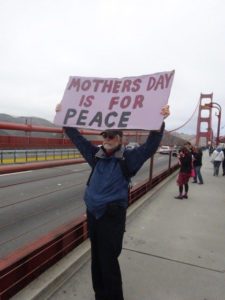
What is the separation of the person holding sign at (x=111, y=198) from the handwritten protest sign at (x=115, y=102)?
14 cm

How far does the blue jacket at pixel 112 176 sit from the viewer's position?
2.53 metres

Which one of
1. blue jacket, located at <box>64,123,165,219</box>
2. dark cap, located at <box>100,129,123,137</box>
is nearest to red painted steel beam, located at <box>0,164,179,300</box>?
blue jacket, located at <box>64,123,165,219</box>

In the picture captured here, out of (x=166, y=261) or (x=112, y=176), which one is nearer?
(x=112, y=176)

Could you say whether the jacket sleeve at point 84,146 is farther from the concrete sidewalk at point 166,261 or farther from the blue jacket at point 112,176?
the concrete sidewalk at point 166,261

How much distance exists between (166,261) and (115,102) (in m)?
2.14

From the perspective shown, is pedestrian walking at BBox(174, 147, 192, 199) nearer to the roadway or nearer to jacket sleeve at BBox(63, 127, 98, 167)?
the roadway

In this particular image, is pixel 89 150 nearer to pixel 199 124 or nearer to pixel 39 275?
pixel 39 275

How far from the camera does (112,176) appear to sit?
8.39ft

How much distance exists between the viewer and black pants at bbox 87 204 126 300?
99.6 inches

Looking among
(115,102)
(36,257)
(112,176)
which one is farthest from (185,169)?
(112,176)

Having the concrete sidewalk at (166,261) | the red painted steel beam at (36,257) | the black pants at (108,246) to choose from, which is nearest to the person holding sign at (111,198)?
the black pants at (108,246)

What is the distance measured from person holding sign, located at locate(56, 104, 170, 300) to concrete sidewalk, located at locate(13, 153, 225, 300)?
1.60 feet

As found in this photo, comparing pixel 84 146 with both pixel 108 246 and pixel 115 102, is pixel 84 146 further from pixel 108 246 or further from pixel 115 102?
pixel 108 246

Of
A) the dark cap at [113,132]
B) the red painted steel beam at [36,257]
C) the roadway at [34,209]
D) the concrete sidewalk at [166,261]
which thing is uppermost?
the dark cap at [113,132]
